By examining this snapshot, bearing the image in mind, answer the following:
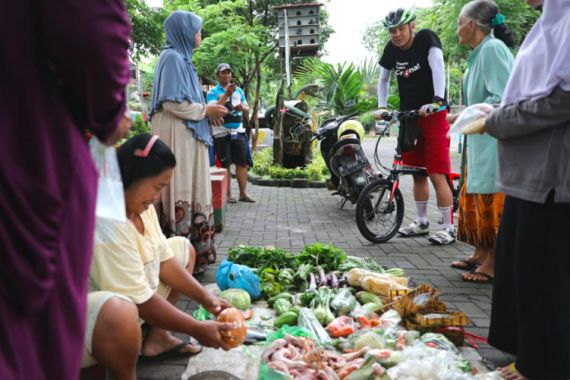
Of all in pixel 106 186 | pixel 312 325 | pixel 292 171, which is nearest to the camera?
pixel 106 186

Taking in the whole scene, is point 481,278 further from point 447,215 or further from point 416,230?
point 416,230

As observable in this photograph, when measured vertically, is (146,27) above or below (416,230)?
above

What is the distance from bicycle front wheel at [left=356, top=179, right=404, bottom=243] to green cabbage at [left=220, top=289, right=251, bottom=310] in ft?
7.17

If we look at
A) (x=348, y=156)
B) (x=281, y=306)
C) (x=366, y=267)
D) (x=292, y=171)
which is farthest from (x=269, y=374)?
(x=292, y=171)

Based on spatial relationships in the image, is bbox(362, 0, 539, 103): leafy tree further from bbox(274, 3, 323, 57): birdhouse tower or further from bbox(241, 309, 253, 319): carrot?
bbox(241, 309, 253, 319): carrot

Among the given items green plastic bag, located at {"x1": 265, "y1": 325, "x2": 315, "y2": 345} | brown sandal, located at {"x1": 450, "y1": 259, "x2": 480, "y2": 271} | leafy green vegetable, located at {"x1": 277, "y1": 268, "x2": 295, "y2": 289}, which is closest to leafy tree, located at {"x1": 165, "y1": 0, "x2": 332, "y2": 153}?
brown sandal, located at {"x1": 450, "y1": 259, "x2": 480, "y2": 271}

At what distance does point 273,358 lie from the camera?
222cm

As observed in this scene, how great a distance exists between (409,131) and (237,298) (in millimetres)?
2793

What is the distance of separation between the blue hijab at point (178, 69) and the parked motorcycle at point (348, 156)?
2887 mm

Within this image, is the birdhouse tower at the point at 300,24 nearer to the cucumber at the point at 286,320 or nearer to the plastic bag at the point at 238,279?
the plastic bag at the point at 238,279

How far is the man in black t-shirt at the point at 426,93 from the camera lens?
15.8 ft

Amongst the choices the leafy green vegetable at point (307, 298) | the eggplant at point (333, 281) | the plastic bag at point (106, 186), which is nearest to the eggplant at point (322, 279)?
the eggplant at point (333, 281)

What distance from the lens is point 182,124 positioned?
373cm

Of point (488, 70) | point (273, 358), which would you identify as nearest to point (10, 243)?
point (273, 358)
